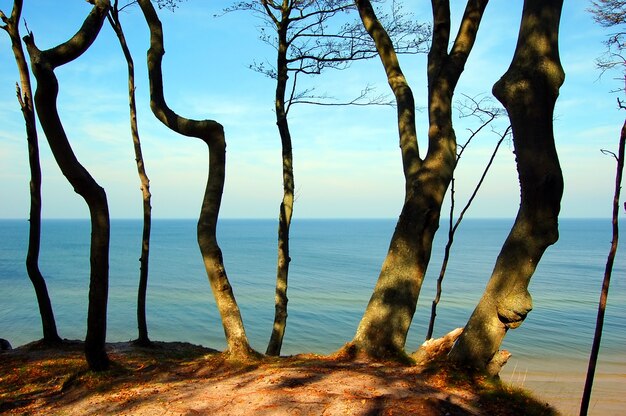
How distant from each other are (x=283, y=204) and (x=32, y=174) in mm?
3894

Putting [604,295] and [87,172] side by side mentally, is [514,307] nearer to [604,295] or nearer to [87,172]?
[604,295]

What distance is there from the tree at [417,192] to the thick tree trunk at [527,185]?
0.75m

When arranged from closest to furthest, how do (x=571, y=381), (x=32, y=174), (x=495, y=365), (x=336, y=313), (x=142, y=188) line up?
1. (x=495, y=365)
2. (x=32, y=174)
3. (x=142, y=188)
4. (x=571, y=381)
5. (x=336, y=313)

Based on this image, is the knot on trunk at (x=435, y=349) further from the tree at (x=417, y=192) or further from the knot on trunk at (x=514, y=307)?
the knot on trunk at (x=514, y=307)

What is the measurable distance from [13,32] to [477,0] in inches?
261

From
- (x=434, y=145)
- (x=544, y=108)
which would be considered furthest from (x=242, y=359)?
(x=544, y=108)

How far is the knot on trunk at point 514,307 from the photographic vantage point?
4098 mm

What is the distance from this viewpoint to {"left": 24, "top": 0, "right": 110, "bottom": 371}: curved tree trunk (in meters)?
4.41

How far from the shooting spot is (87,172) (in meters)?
4.87

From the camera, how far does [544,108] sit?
4133mm

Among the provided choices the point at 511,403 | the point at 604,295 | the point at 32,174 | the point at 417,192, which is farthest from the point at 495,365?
the point at 32,174

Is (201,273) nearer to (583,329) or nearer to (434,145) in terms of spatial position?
(583,329)

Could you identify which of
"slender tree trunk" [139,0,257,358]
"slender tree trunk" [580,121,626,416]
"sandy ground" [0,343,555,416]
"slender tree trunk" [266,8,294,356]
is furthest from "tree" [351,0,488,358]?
"slender tree trunk" [266,8,294,356]

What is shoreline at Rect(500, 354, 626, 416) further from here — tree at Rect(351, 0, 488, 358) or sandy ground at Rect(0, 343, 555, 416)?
sandy ground at Rect(0, 343, 555, 416)
